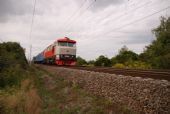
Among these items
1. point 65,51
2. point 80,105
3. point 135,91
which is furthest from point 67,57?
point 135,91

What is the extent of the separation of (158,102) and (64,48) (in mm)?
22021

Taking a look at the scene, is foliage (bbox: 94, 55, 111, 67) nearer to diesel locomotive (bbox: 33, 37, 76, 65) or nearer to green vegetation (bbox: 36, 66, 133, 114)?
diesel locomotive (bbox: 33, 37, 76, 65)

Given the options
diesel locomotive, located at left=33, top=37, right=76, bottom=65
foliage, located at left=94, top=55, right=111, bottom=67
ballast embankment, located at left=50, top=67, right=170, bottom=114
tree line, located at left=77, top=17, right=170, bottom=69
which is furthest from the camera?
foliage, located at left=94, top=55, right=111, bottom=67

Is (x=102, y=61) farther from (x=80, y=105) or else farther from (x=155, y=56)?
(x=80, y=105)

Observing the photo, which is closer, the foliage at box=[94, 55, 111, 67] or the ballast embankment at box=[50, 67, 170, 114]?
the ballast embankment at box=[50, 67, 170, 114]

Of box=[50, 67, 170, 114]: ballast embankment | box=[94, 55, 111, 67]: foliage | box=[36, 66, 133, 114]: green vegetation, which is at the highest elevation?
box=[94, 55, 111, 67]: foliage

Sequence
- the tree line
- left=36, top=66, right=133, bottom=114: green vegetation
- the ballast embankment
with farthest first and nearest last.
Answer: the tree line < left=36, top=66, right=133, bottom=114: green vegetation < the ballast embankment

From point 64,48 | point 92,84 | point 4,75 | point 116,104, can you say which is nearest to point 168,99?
point 116,104

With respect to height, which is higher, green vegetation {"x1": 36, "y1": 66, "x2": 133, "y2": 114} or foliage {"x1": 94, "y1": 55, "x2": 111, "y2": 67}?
foliage {"x1": 94, "y1": 55, "x2": 111, "y2": 67}

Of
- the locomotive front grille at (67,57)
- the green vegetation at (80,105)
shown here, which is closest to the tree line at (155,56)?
the locomotive front grille at (67,57)

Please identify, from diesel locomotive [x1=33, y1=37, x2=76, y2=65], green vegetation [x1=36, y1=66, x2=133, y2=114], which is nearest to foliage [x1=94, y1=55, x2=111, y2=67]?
diesel locomotive [x1=33, y1=37, x2=76, y2=65]

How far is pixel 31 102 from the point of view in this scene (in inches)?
455

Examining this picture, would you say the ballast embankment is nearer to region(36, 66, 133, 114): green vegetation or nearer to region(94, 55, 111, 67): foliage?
region(36, 66, 133, 114): green vegetation

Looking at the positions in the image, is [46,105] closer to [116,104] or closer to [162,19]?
[116,104]
